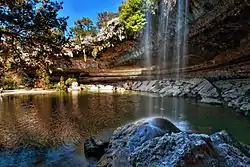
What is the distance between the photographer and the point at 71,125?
10258 mm

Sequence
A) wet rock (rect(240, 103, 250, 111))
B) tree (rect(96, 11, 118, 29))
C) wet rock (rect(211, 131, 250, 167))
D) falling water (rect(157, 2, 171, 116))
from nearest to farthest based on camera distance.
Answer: wet rock (rect(211, 131, 250, 167))
wet rock (rect(240, 103, 250, 111))
falling water (rect(157, 2, 171, 116))
tree (rect(96, 11, 118, 29))

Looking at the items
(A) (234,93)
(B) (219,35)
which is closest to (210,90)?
(A) (234,93)

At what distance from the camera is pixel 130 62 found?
94.2 ft

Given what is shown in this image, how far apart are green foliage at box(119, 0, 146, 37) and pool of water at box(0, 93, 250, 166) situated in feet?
42.8

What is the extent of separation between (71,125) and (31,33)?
598cm

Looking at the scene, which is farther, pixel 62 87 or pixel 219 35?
pixel 62 87

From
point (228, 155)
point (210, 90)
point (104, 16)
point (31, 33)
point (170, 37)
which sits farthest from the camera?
point (104, 16)

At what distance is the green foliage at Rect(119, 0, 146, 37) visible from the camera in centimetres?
2528

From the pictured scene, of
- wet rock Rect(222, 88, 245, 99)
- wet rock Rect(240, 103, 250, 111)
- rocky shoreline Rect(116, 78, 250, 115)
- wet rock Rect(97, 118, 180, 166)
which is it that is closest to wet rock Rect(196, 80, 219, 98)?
rocky shoreline Rect(116, 78, 250, 115)

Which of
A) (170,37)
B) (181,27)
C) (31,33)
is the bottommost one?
(31,33)

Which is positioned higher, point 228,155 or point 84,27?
point 84,27

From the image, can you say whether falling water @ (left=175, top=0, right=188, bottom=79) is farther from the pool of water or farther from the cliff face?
the pool of water

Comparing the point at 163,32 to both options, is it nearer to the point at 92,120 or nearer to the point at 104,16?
the point at 104,16

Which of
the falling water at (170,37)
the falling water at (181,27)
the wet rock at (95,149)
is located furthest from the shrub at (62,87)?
the wet rock at (95,149)
